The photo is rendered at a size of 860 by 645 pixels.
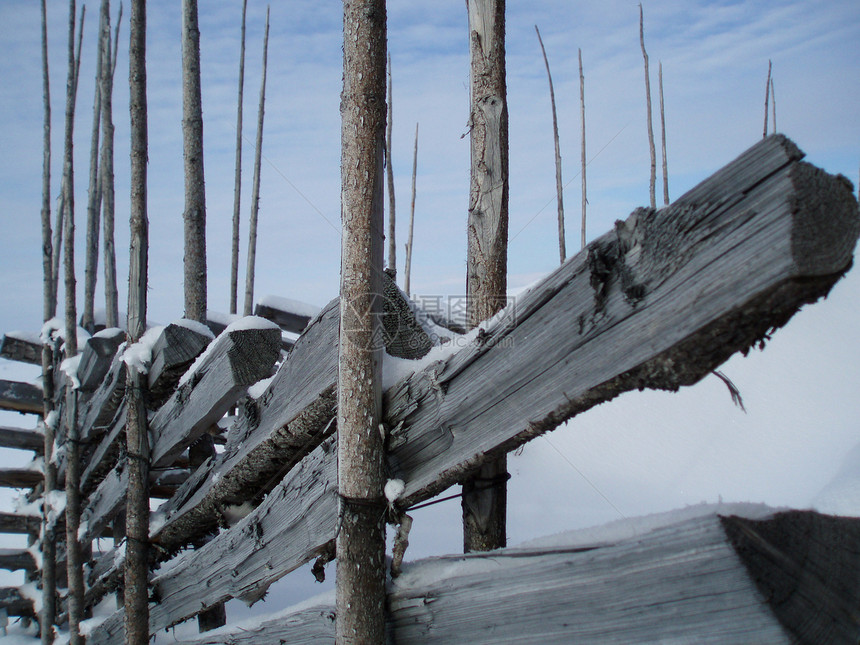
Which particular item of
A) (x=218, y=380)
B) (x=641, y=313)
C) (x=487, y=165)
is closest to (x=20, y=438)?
(x=218, y=380)

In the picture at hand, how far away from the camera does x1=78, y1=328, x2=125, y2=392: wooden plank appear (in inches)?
119

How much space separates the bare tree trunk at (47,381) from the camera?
3898mm

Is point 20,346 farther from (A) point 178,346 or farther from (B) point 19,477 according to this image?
(A) point 178,346

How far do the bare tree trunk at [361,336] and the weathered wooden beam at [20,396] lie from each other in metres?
4.22

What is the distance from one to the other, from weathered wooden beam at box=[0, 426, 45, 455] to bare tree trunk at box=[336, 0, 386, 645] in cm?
424

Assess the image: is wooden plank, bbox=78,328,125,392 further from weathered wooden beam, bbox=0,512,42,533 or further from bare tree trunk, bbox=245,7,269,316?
bare tree trunk, bbox=245,7,269,316

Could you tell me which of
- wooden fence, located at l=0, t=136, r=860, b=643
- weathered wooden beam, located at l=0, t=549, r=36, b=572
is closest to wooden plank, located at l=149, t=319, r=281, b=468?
wooden fence, located at l=0, t=136, r=860, b=643

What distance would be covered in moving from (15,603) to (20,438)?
1.16m

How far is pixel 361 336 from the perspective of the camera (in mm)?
1416

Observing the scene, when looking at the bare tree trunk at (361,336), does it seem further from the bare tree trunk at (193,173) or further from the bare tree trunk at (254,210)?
the bare tree trunk at (254,210)

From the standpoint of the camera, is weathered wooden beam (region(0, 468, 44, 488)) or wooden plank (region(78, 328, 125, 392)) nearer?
wooden plank (region(78, 328, 125, 392))

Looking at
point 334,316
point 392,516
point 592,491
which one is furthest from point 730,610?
point 592,491

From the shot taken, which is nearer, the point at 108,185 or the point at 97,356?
the point at 97,356

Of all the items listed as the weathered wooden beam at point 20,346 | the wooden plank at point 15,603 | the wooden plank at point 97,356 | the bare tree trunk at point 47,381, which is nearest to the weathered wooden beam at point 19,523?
the wooden plank at point 15,603
